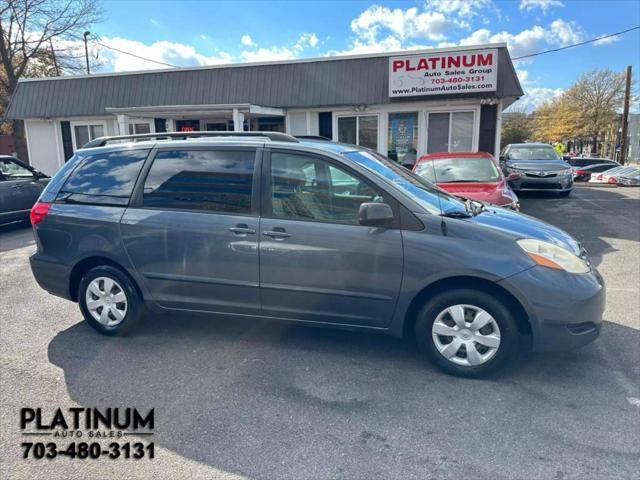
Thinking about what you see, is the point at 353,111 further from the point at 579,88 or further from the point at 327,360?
the point at 579,88

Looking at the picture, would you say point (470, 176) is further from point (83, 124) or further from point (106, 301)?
point (83, 124)

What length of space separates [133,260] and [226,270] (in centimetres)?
90

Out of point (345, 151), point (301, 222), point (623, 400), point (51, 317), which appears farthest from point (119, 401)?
point (623, 400)

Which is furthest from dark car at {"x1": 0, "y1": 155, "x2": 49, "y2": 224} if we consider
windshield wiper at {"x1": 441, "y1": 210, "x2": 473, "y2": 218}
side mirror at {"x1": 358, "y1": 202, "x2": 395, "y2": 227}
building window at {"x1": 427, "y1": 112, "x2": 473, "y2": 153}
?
building window at {"x1": 427, "y1": 112, "x2": 473, "y2": 153}

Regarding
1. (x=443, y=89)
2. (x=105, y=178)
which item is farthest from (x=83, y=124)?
(x=105, y=178)

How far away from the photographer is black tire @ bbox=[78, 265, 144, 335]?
4.07m

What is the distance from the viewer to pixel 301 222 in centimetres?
351

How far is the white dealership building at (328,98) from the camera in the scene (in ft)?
39.5

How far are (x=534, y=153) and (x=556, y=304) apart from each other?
41.8ft

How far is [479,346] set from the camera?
3.31 m

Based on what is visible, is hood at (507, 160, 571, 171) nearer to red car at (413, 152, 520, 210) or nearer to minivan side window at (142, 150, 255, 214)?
red car at (413, 152, 520, 210)

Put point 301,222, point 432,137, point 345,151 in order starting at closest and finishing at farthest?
point 301,222 < point 345,151 < point 432,137

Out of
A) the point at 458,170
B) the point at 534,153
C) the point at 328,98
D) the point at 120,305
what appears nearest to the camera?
the point at 120,305

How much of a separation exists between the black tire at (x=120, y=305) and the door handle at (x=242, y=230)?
1.20 meters
